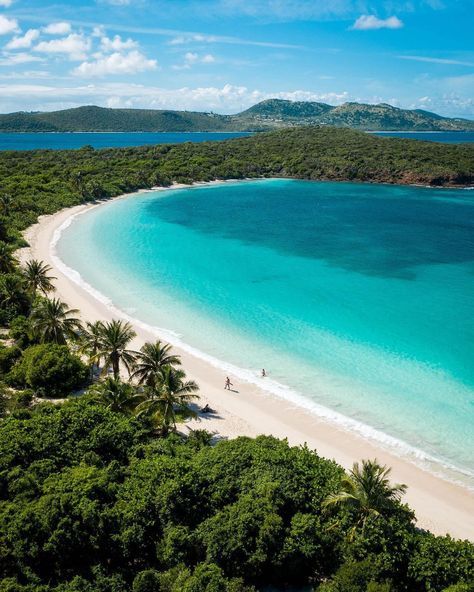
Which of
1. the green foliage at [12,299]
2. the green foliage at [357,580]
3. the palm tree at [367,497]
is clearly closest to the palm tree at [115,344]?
the green foliage at [12,299]

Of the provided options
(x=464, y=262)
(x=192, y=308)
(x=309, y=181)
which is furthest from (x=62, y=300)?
(x=309, y=181)

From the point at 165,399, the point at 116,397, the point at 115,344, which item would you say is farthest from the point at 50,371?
the point at 165,399

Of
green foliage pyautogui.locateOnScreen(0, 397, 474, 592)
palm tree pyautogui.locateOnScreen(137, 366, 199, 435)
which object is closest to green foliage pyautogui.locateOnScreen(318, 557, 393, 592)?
green foliage pyautogui.locateOnScreen(0, 397, 474, 592)

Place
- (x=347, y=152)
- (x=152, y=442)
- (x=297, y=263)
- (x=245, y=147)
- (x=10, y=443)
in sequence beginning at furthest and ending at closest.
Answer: (x=245, y=147) → (x=347, y=152) → (x=297, y=263) → (x=152, y=442) → (x=10, y=443)

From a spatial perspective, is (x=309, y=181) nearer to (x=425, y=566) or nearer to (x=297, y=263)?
(x=297, y=263)

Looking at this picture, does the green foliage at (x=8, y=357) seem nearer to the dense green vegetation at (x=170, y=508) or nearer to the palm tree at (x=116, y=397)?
the dense green vegetation at (x=170, y=508)
